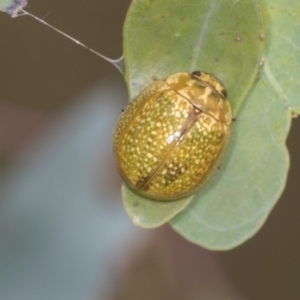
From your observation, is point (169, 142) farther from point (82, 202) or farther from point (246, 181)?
point (82, 202)

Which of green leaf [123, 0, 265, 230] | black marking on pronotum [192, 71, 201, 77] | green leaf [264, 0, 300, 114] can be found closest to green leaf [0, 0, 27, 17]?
green leaf [123, 0, 265, 230]

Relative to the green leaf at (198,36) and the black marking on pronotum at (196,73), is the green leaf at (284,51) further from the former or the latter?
the black marking on pronotum at (196,73)

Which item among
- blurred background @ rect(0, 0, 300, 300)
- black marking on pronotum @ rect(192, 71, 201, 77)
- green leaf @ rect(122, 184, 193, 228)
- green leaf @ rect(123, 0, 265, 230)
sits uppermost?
green leaf @ rect(123, 0, 265, 230)

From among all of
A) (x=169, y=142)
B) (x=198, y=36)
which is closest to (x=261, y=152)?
(x=169, y=142)

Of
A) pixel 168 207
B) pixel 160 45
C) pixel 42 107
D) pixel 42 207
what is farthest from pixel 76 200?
pixel 160 45

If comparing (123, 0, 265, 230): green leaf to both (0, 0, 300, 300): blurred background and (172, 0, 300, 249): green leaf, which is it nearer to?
(172, 0, 300, 249): green leaf

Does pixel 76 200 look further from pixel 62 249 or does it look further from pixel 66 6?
pixel 66 6
